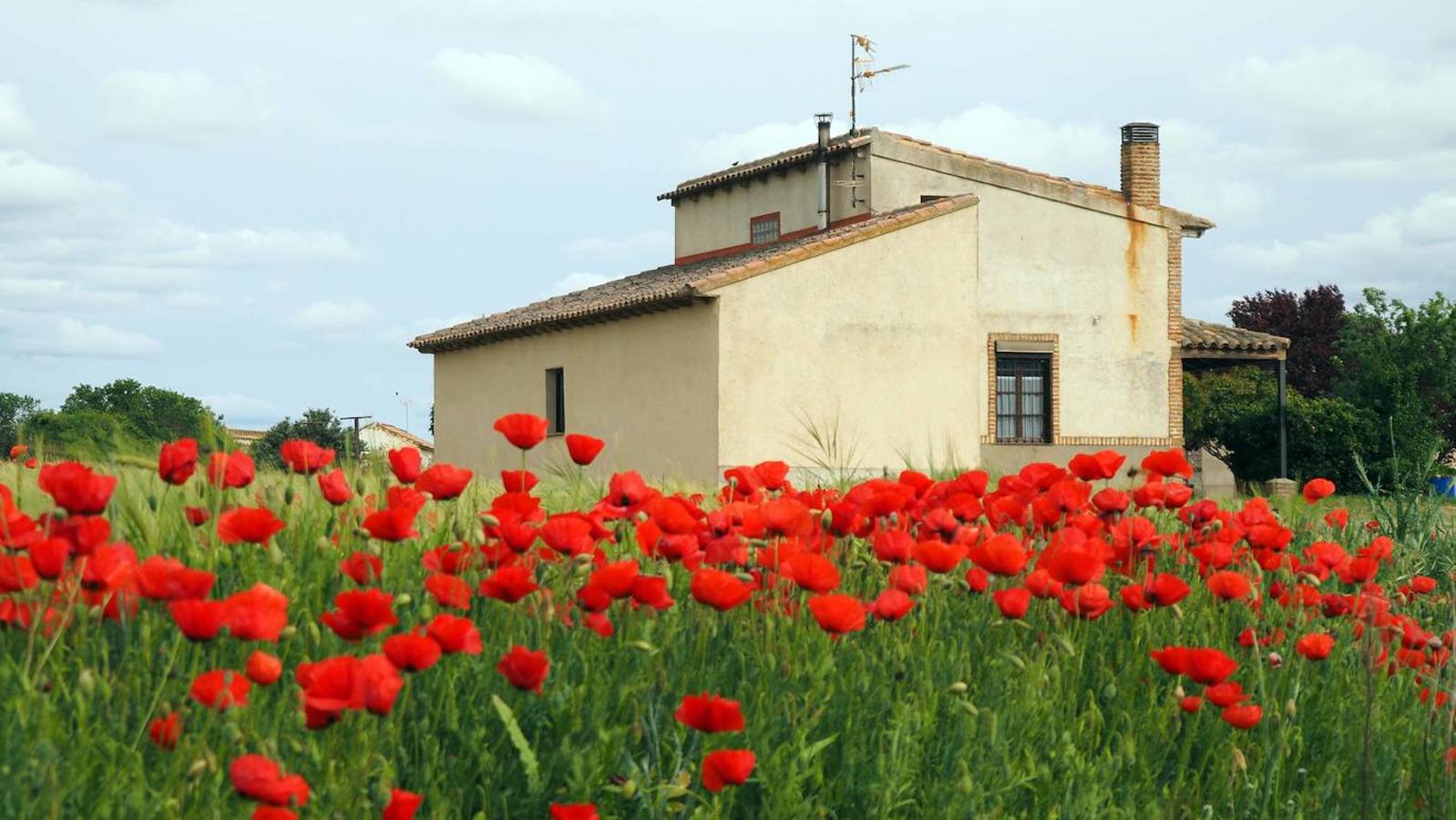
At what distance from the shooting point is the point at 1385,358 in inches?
1474

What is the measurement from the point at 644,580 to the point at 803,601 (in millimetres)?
944

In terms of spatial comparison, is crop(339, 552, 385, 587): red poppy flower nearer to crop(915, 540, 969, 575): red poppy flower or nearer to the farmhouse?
crop(915, 540, 969, 575): red poppy flower

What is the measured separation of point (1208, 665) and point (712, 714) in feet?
4.69

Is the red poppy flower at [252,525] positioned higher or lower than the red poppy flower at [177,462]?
lower

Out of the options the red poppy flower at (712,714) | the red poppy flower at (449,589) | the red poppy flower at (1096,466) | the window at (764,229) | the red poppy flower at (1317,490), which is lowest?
the red poppy flower at (712,714)

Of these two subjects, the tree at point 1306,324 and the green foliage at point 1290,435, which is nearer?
the green foliage at point 1290,435

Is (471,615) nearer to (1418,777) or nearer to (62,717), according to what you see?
(62,717)

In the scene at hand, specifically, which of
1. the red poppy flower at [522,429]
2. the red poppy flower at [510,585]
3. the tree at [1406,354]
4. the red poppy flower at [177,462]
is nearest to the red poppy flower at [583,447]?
the red poppy flower at [522,429]

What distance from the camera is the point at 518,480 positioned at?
4.13 metres

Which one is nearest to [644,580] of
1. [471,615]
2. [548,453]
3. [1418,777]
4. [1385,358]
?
[471,615]

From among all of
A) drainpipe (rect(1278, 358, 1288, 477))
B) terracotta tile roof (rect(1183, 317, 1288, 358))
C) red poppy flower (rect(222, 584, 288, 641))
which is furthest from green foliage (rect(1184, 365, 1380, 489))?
red poppy flower (rect(222, 584, 288, 641))

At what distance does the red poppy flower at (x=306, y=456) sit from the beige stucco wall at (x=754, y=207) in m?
23.6

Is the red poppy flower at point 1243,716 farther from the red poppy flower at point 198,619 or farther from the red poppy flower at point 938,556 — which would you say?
the red poppy flower at point 198,619

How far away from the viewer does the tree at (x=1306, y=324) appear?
45.6 m
